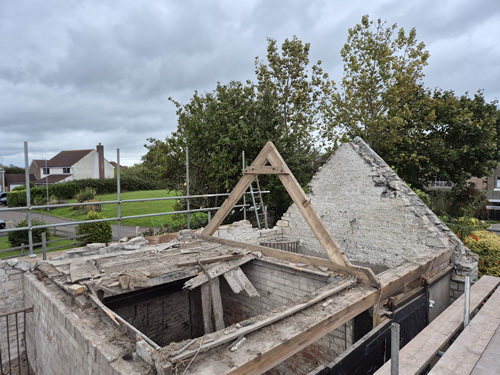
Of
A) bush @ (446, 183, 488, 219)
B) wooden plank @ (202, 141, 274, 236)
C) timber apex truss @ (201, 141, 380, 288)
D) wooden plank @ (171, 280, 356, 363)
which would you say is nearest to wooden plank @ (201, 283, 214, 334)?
wooden plank @ (202, 141, 274, 236)

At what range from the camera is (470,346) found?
274 cm

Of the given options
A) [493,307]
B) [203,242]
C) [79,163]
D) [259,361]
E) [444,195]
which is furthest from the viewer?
[79,163]

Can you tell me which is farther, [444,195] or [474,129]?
[444,195]

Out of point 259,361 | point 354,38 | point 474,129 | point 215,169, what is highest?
point 354,38

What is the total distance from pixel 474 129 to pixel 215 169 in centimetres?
1243

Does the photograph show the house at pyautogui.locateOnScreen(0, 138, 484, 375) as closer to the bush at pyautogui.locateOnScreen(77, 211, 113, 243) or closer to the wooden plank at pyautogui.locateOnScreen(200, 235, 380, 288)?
the wooden plank at pyautogui.locateOnScreen(200, 235, 380, 288)

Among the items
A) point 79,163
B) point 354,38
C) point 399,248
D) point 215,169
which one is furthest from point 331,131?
point 79,163

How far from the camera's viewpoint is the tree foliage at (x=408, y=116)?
13.6 m

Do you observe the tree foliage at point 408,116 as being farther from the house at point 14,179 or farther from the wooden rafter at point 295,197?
the house at point 14,179

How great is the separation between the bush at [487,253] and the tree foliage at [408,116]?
6.04 meters

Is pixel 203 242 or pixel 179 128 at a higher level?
pixel 179 128

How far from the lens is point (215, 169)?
38.1 ft

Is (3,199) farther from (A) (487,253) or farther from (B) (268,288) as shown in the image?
(A) (487,253)

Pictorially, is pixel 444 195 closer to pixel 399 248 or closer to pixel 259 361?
pixel 399 248
